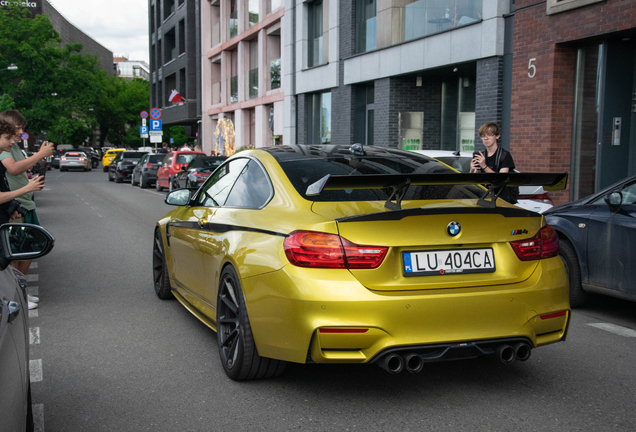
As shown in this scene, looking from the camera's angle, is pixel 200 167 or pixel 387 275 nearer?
pixel 387 275

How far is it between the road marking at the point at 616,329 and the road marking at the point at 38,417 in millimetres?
4417

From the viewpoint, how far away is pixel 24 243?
3.11m

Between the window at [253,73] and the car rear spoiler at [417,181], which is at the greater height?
the window at [253,73]

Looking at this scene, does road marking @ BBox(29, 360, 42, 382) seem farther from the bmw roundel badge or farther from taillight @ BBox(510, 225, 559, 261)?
taillight @ BBox(510, 225, 559, 261)

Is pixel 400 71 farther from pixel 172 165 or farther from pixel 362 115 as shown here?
pixel 172 165

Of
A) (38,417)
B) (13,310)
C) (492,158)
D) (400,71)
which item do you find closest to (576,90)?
(400,71)

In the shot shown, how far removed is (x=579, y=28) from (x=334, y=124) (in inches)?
469

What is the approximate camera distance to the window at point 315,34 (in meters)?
26.1

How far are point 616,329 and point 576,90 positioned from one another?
8.99 metres

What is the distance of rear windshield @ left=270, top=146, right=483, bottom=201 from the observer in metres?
4.07

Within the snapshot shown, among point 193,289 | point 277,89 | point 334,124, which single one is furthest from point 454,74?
point 193,289

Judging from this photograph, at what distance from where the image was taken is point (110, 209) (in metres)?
18.8

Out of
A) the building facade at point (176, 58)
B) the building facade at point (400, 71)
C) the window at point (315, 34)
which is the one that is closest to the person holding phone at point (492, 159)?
the building facade at point (400, 71)

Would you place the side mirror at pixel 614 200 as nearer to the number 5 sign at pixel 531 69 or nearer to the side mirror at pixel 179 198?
the side mirror at pixel 179 198
